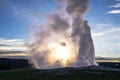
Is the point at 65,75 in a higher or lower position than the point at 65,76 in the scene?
higher

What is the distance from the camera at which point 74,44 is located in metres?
191

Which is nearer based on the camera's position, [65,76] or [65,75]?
[65,76]

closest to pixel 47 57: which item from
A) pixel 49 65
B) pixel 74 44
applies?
pixel 49 65

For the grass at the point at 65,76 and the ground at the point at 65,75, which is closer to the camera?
the grass at the point at 65,76

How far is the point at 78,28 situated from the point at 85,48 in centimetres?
1489

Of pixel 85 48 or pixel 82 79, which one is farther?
pixel 85 48

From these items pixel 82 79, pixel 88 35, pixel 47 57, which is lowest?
pixel 82 79

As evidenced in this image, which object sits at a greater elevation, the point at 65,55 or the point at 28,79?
the point at 65,55

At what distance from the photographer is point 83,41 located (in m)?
188

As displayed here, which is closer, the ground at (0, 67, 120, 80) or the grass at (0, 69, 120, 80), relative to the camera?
the grass at (0, 69, 120, 80)

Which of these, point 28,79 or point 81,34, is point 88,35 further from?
point 28,79

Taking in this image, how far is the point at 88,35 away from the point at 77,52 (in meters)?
14.5

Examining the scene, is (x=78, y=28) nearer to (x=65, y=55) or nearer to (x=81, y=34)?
(x=81, y=34)

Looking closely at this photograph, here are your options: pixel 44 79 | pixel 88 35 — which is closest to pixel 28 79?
pixel 44 79
